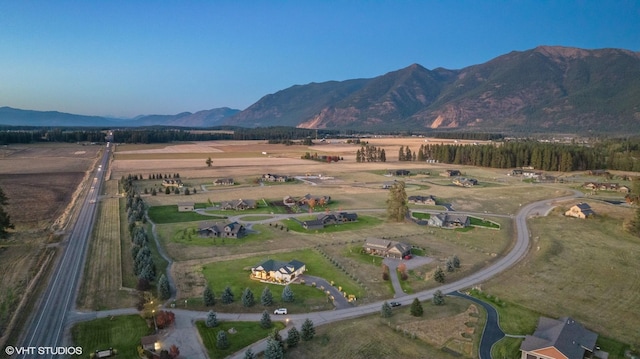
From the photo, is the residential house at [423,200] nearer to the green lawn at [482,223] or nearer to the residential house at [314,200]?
the green lawn at [482,223]

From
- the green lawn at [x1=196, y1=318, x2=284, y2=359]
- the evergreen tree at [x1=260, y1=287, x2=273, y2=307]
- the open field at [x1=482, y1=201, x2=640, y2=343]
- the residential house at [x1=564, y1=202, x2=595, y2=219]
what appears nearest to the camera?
the green lawn at [x1=196, y1=318, x2=284, y2=359]

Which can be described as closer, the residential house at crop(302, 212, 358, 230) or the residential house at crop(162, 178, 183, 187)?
the residential house at crop(302, 212, 358, 230)

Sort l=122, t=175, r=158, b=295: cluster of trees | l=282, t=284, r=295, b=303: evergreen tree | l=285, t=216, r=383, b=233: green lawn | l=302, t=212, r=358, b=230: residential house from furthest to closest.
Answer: l=302, t=212, r=358, b=230: residential house, l=285, t=216, r=383, b=233: green lawn, l=122, t=175, r=158, b=295: cluster of trees, l=282, t=284, r=295, b=303: evergreen tree

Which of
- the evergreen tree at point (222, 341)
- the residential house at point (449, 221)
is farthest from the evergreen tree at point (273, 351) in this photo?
the residential house at point (449, 221)

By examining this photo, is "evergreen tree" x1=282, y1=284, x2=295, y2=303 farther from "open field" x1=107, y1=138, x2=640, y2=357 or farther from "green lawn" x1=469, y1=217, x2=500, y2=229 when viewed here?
"green lawn" x1=469, y1=217, x2=500, y2=229

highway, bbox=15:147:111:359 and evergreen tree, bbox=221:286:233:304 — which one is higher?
evergreen tree, bbox=221:286:233:304

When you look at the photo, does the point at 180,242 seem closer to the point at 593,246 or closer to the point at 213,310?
the point at 213,310

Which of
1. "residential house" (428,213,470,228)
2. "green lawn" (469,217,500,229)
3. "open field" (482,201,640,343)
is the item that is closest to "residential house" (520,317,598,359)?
"open field" (482,201,640,343)
